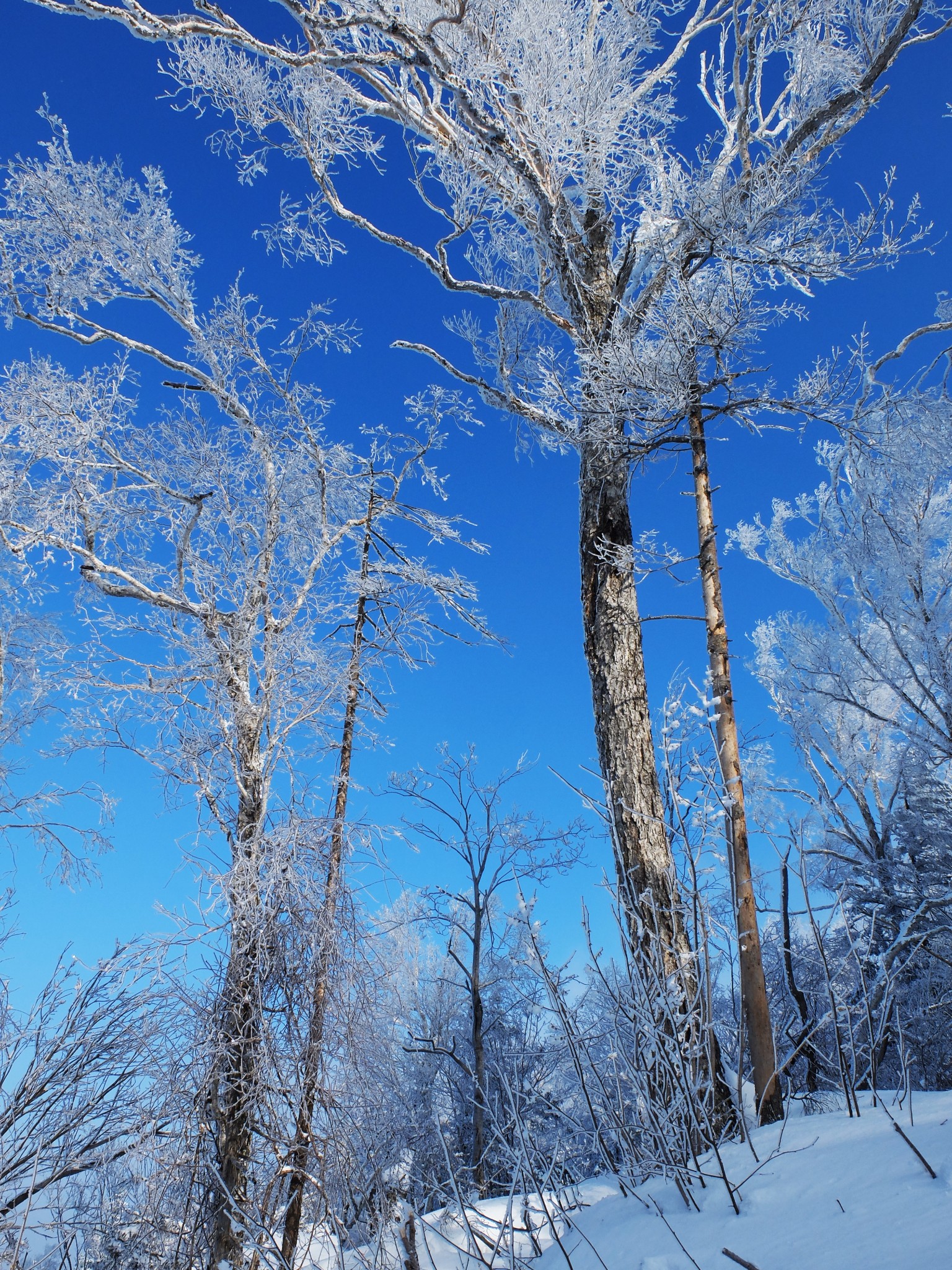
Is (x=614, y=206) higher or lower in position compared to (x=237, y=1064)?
higher

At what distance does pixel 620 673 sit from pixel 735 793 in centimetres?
119

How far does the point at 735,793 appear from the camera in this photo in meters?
4.30

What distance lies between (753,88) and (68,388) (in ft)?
24.2

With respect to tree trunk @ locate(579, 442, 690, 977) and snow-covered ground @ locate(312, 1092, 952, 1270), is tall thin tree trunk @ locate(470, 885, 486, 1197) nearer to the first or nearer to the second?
tree trunk @ locate(579, 442, 690, 977)

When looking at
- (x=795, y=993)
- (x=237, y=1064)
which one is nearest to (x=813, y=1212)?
(x=795, y=993)

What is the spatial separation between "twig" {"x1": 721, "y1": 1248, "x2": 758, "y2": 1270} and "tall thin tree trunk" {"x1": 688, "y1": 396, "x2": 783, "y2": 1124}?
127cm

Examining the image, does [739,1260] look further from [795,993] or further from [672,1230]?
[795,993]

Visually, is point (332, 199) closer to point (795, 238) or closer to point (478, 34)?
point (478, 34)

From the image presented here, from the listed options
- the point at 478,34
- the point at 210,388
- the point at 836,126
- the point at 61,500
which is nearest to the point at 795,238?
the point at 836,126

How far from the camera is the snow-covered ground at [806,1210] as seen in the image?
162cm

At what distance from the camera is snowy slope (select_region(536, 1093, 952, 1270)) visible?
1.61 metres

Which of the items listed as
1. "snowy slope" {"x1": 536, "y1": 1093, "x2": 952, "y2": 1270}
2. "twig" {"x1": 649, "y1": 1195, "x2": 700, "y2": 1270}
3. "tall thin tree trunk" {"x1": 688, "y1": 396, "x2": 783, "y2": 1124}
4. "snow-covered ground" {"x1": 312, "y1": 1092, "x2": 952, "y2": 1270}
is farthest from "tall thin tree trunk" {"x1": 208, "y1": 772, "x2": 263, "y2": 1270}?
"twig" {"x1": 649, "y1": 1195, "x2": 700, "y2": 1270}

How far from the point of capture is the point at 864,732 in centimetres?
1112

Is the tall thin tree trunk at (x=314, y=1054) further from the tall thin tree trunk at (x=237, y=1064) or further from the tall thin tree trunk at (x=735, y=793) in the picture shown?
the tall thin tree trunk at (x=735, y=793)
